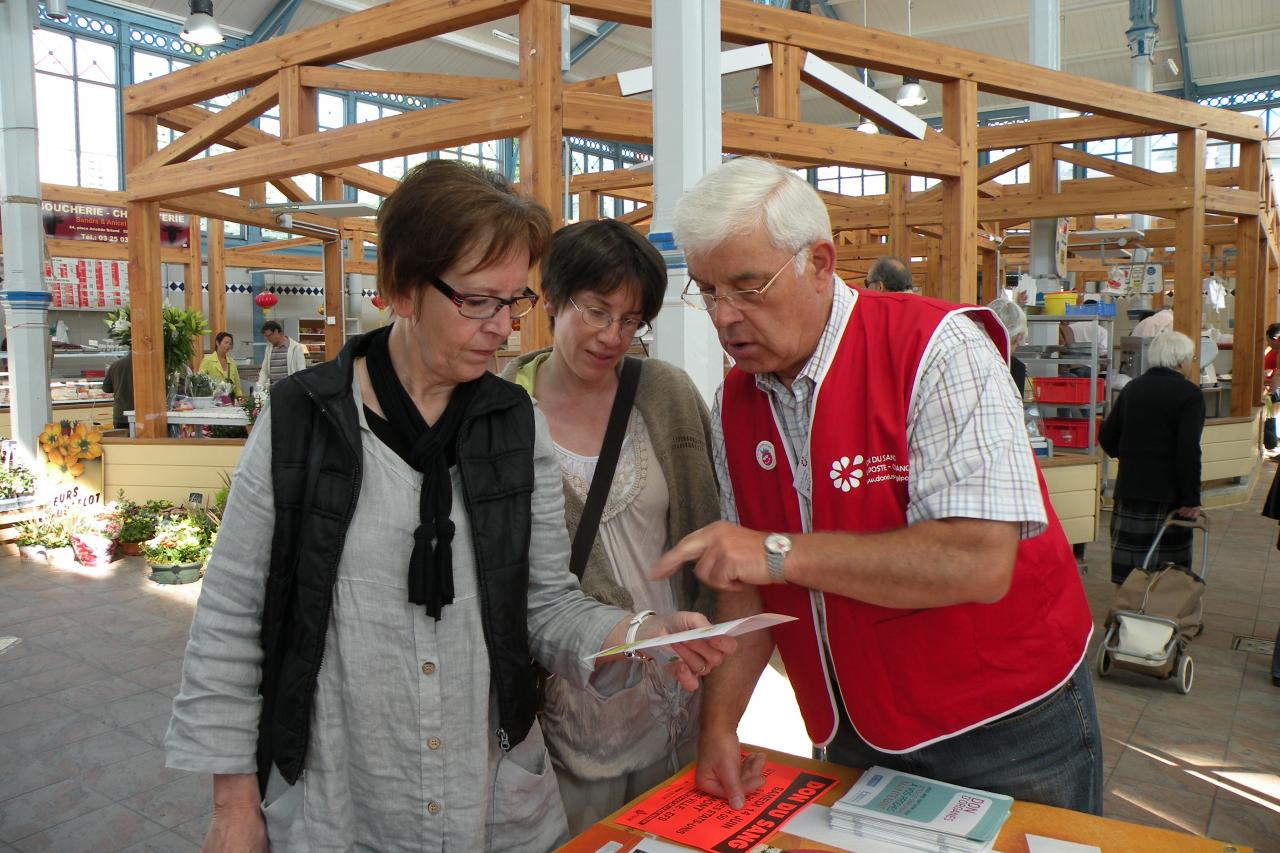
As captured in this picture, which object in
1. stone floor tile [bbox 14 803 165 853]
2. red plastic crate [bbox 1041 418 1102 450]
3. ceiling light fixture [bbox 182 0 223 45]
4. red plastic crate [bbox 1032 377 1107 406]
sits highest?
ceiling light fixture [bbox 182 0 223 45]

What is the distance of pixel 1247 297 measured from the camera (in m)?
10.7

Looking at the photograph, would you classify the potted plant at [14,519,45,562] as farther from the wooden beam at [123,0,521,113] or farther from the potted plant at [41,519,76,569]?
the wooden beam at [123,0,521,113]

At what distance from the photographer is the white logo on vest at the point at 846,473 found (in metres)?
1.47

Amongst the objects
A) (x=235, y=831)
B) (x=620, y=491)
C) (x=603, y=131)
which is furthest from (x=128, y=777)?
(x=603, y=131)

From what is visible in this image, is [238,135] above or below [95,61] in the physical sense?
below

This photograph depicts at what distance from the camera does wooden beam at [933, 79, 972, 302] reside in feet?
22.4

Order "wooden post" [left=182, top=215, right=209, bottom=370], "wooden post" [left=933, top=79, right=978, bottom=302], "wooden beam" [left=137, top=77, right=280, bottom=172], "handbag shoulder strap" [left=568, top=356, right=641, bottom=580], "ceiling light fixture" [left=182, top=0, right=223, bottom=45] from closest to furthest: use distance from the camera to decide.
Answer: "handbag shoulder strap" [left=568, top=356, right=641, bottom=580] → "wooden beam" [left=137, top=77, right=280, bottom=172] → "wooden post" [left=933, top=79, right=978, bottom=302] → "ceiling light fixture" [left=182, top=0, right=223, bottom=45] → "wooden post" [left=182, top=215, right=209, bottom=370]

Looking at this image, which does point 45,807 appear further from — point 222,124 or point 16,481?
point 16,481

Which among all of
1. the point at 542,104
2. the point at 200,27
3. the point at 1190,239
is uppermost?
the point at 200,27

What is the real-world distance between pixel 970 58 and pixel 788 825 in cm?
658

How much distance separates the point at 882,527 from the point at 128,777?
3615mm

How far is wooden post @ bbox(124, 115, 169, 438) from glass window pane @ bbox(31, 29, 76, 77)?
10639 millimetres

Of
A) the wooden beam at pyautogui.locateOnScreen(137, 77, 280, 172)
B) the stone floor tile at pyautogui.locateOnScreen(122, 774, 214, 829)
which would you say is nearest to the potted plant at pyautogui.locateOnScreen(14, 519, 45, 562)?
the wooden beam at pyautogui.locateOnScreen(137, 77, 280, 172)

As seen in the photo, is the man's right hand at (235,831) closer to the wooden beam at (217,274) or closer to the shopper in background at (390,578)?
the shopper in background at (390,578)
